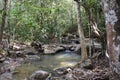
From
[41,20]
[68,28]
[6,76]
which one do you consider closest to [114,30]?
[6,76]

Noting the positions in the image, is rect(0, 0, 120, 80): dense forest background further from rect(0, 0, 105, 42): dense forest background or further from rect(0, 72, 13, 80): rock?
rect(0, 72, 13, 80): rock

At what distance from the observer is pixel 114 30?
8.73ft

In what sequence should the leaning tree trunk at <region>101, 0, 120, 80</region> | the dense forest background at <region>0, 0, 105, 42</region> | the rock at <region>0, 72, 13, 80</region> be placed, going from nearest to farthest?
1. the leaning tree trunk at <region>101, 0, 120, 80</region>
2. the rock at <region>0, 72, 13, 80</region>
3. the dense forest background at <region>0, 0, 105, 42</region>

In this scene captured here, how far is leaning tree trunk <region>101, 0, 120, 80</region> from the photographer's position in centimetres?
262

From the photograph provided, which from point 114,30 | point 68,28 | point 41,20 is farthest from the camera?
point 68,28

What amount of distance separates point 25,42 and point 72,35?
6.97 m

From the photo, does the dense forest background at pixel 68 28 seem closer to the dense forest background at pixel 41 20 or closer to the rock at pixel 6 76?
the dense forest background at pixel 41 20

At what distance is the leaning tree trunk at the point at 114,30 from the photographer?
2.62m

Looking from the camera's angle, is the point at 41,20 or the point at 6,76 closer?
the point at 6,76

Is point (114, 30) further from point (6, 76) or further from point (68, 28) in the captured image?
point (68, 28)

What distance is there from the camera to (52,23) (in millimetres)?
23234

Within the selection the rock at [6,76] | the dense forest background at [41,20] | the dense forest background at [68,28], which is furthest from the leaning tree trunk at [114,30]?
the dense forest background at [41,20]

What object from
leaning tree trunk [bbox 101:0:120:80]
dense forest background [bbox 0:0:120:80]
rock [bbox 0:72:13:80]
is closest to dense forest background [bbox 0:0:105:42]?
dense forest background [bbox 0:0:120:80]

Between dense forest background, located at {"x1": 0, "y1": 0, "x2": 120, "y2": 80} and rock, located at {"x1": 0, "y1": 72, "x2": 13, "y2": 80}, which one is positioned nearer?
dense forest background, located at {"x1": 0, "y1": 0, "x2": 120, "y2": 80}
